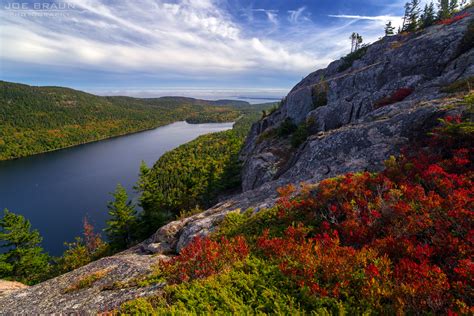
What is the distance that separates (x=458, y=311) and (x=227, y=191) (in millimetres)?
42445

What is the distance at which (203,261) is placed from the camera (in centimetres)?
781

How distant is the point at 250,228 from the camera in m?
11.4

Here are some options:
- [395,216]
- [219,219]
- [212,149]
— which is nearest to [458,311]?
[395,216]

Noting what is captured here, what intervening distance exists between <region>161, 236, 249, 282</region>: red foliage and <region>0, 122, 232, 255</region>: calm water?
6940cm

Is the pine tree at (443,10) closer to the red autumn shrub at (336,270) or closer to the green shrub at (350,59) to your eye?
the green shrub at (350,59)

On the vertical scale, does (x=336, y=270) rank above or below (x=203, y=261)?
above

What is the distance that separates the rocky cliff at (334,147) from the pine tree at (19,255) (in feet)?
83.7

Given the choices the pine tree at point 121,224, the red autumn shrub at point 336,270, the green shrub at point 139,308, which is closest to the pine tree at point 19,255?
the pine tree at point 121,224

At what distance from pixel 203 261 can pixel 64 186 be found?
11697 centimetres

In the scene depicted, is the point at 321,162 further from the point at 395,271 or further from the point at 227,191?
the point at 227,191

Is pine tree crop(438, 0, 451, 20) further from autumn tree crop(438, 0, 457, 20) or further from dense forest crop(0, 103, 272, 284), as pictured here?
dense forest crop(0, 103, 272, 284)

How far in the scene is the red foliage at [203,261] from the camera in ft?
24.7

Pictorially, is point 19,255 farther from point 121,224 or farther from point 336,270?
point 336,270

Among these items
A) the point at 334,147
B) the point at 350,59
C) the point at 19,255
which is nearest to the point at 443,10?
the point at 350,59
